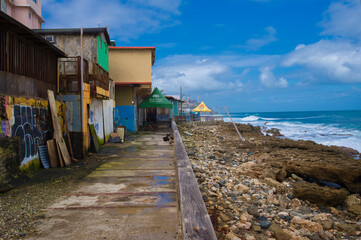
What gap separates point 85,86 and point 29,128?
10.2 feet

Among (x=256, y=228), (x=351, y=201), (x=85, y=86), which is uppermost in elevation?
(x=85, y=86)

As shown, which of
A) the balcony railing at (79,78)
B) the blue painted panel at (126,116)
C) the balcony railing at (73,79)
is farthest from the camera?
the blue painted panel at (126,116)

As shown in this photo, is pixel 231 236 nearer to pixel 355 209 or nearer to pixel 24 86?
pixel 355 209

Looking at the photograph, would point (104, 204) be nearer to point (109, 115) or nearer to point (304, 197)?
point (304, 197)

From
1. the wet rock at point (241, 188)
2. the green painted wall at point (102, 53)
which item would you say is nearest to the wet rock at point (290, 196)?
the wet rock at point (241, 188)

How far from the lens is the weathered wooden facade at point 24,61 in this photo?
19.9 ft

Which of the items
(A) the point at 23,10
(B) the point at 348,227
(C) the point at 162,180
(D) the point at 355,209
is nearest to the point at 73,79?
(C) the point at 162,180

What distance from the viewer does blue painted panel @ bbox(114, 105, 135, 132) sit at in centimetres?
1895

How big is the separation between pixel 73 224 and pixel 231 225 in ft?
9.02

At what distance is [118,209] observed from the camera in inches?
177

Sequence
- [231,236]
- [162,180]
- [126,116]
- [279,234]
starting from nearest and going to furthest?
[231,236] < [279,234] < [162,180] < [126,116]

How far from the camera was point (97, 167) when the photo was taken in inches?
313

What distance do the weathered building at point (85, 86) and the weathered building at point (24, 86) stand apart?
1.09 metres

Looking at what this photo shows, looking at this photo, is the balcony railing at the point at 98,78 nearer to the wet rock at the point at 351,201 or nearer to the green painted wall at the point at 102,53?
the green painted wall at the point at 102,53
